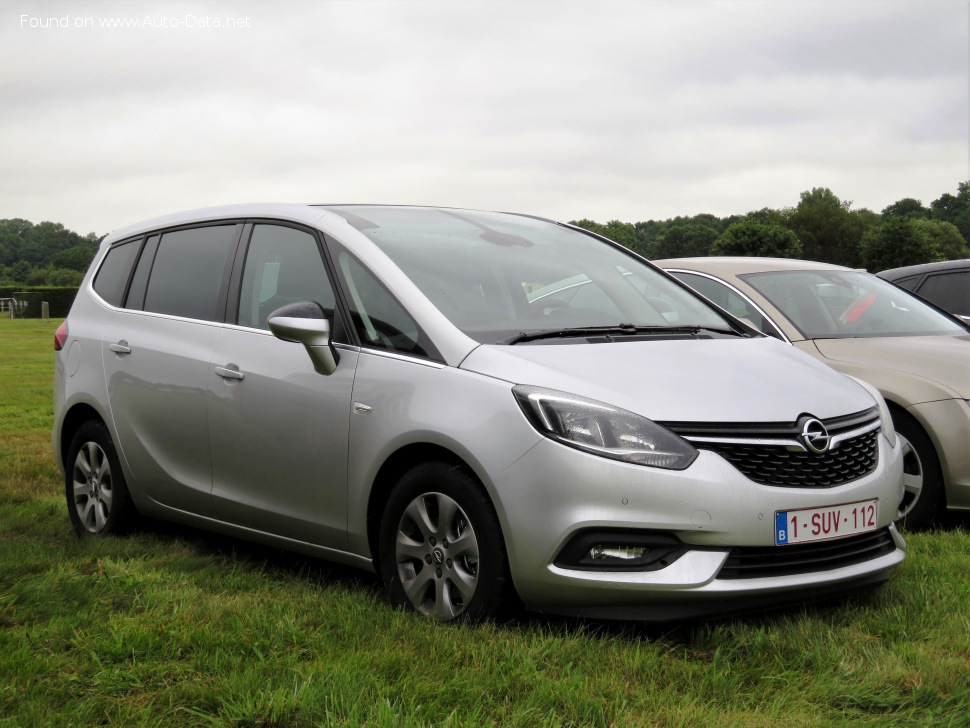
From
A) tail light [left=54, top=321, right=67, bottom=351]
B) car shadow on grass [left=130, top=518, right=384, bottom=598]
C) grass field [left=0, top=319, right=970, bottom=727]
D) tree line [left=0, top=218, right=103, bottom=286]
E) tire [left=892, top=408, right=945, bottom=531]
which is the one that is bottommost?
car shadow on grass [left=130, top=518, right=384, bottom=598]

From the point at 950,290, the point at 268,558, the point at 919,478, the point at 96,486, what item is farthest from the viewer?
the point at 950,290

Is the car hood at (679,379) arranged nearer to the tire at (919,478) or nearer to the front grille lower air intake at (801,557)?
the front grille lower air intake at (801,557)

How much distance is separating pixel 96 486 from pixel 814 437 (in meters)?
3.84

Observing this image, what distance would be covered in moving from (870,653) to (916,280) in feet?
21.6

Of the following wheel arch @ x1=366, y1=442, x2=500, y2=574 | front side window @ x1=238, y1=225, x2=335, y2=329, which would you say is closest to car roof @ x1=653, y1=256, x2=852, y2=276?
front side window @ x1=238, y1=225, x2=335, y2=329

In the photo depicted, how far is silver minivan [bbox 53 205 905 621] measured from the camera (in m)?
3.62

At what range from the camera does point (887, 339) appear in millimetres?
6402

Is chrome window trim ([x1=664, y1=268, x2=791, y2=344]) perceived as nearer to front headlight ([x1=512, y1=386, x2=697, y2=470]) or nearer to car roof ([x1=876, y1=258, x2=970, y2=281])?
car roof ([x1=876, y1=258, x2=970, y2=281])

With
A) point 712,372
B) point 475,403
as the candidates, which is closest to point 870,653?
point 712,372

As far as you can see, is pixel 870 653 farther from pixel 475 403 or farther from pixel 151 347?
pixel 151 347

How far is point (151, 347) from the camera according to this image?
5445 mm

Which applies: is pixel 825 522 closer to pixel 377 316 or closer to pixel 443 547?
pixel 443 547

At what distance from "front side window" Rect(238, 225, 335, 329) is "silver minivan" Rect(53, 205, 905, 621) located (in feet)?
0.05

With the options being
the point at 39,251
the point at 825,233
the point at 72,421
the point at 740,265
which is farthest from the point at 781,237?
the point at 72,421
